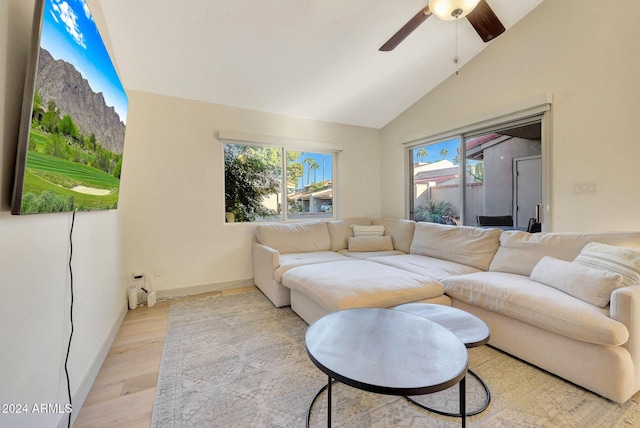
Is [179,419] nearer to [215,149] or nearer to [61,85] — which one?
[61,85]

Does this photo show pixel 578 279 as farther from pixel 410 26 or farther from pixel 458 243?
pixel 410 26

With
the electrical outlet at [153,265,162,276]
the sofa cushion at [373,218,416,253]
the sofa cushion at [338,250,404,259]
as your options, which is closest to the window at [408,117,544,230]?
the sofa cushion at [373,218,416,253]

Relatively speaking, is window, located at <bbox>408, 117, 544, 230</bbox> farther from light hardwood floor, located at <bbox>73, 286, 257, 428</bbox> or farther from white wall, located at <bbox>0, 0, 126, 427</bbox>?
white wall, located at <bbox>0, 0, 126, 427</bbox>

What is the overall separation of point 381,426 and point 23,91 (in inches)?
79.1

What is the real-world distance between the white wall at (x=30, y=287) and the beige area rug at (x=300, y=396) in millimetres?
484

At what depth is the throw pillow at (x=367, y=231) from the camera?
12.2 feet

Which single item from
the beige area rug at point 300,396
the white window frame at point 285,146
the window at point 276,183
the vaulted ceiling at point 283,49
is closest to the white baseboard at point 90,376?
the beige area rug at point 300,396

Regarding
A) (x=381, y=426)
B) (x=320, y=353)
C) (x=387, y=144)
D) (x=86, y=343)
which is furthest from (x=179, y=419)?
(x=387, y=144)

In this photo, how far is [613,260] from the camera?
1676 mm

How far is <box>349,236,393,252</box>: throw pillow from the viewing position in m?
3.58

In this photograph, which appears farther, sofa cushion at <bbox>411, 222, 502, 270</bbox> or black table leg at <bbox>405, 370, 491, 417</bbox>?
sofa cushion at <bbox>411, 222, 502, 270</bbox>

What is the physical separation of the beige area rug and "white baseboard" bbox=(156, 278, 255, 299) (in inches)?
43.0

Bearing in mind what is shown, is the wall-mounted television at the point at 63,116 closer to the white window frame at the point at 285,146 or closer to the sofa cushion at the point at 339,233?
the white window frame at the point at 285,146

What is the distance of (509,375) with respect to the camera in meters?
1.67
